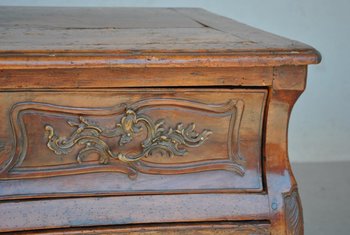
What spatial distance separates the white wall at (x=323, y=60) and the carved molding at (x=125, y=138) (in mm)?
1501

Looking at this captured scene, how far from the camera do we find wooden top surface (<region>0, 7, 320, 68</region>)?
2.67 feet

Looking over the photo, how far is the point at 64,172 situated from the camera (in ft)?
2.90

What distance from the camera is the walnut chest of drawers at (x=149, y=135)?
2.76ft

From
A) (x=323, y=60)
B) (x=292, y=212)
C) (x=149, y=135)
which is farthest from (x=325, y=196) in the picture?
(x=149, y=135)

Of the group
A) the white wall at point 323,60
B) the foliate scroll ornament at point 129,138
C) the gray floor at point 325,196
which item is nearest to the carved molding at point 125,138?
the foliate scroll ornament at point 129,138

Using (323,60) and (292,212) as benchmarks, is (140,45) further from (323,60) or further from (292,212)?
(323,60)

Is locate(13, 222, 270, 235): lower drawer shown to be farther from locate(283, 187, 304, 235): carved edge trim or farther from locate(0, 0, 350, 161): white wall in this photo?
locate(0, 0, 350, 161): white wall

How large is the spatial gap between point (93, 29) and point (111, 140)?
30 cm

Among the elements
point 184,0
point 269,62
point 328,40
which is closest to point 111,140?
point 269,62

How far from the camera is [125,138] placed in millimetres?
883

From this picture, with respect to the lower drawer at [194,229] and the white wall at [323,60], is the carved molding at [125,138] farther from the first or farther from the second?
the white wall at [323,60]

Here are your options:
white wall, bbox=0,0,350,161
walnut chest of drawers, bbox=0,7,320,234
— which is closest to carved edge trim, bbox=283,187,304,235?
walnut chest of drawers, bbox=0,7,320,234

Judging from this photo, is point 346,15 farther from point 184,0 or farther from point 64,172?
point 64,172

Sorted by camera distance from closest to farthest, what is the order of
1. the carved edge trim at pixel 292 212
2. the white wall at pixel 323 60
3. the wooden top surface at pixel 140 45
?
1. the wooden top surface at pixel 140 45
2. the carved edge trim at pixel 292 212
3. the white wall at pixel 323 60
